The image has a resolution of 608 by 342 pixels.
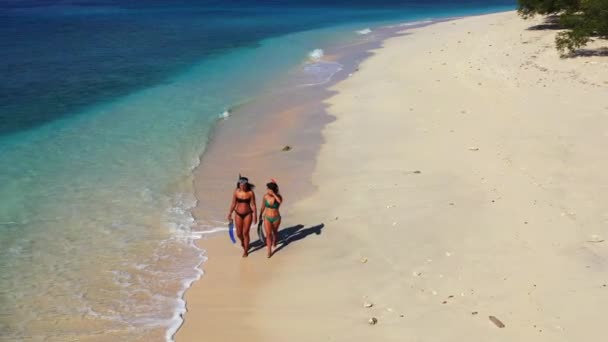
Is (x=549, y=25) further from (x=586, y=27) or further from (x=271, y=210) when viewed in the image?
(x=271, y=210)

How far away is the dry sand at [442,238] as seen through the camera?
785cm

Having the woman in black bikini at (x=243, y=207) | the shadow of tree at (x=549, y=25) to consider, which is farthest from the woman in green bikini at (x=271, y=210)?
the shadow of tree at (x=549, y=25)

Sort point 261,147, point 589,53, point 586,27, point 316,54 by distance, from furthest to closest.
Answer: point 316,54, point 589,53, point 586,27, point 261,147

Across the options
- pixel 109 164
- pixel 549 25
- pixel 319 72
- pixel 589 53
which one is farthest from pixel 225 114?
pixel 549 25

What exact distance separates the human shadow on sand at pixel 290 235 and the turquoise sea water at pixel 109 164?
1.08 m

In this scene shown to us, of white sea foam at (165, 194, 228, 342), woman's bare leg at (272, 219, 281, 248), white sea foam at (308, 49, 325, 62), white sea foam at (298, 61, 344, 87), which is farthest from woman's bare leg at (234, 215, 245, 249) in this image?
white sea foam at (308, 49, 325, 62)

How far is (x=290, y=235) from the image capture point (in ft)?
35.8

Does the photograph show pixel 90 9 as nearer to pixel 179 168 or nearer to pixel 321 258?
pixel 179 168

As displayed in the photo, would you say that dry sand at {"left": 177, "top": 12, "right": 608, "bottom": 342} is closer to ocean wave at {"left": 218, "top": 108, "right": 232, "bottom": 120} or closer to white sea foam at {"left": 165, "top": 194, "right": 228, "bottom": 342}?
white sea foam at {"left": 165, "top": 194, "right": 228, "bottom": 342}

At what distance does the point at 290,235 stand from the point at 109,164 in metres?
7.18

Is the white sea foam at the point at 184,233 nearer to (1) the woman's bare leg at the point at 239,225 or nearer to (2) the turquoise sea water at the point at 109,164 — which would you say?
(2) the turquoise sea water at the point at 109,164

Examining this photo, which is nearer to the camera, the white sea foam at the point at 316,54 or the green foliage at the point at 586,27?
the green foliage at the point at 586,27

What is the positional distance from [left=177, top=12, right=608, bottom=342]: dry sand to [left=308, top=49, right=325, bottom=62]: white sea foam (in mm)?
14520

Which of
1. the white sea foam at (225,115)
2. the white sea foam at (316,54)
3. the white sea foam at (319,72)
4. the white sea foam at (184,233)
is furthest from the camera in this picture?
the white sea foam at (316,54)
